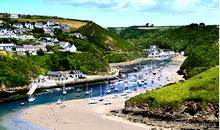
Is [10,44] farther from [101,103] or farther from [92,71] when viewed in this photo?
[101,103]

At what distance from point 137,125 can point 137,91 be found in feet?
148

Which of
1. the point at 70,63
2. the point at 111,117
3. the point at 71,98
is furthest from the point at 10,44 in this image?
the point at 111,117

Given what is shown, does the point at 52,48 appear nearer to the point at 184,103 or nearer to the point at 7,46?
the point at 7,46

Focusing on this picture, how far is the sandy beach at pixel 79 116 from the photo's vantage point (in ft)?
286

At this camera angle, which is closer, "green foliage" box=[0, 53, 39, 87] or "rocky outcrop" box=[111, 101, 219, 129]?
"rocky outcrop" box=[111, 101, 219, 129]

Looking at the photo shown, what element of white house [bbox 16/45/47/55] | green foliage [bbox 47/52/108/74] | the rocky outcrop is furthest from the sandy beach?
white house [bbox 16/45/47/55]

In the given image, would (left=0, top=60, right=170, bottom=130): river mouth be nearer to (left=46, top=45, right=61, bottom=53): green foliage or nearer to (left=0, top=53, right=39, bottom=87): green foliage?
(left=0, top=53, right=39, bottom=87): green foliage

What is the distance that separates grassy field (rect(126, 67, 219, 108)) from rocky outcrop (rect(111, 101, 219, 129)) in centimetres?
115

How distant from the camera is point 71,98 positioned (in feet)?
402

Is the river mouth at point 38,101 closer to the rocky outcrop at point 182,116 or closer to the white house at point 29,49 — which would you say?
the rocky outcrop at point 182,116

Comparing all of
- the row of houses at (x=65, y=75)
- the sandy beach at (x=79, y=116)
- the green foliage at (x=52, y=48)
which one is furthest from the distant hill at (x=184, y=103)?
the green foliage at (x=52, y=48)

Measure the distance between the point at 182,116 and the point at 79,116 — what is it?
22627mm

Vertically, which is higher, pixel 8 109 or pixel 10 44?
pixel 10 44

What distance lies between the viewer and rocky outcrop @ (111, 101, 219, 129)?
84.0m
